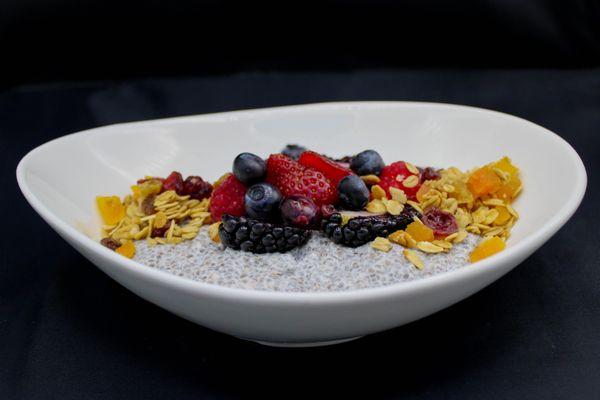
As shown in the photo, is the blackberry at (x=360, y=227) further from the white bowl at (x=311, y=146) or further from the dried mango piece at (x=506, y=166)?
the dried mango piece at (x=506, y=166)

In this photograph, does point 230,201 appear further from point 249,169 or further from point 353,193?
point 353,193

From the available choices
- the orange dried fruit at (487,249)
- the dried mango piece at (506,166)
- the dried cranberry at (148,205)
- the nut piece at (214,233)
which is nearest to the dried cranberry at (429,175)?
the dried mango piece at (506,166)

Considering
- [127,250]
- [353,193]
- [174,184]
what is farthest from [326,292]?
[174,184]

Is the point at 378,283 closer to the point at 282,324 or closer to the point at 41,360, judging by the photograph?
the point at 282,324

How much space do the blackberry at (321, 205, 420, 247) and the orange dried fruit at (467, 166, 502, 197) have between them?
210 mm

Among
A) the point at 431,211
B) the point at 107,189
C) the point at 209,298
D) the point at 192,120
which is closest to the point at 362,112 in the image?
the point at 192,120

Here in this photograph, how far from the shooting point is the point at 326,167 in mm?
1319

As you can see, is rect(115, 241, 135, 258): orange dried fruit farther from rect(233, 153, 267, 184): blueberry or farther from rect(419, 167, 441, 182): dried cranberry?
rect(419, 167, 441, 182): dried cranberry

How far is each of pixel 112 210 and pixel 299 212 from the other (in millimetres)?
452

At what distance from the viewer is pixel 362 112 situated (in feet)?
5.72

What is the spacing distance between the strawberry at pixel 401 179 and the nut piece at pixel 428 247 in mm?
196

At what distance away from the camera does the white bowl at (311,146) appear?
3.06ft

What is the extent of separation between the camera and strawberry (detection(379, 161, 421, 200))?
4.41 ft

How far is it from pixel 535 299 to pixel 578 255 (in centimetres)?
22
